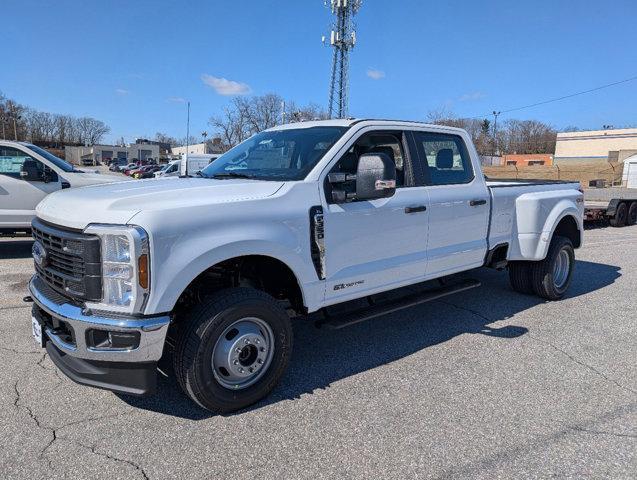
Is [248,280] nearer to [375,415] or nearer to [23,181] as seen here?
[375,415]

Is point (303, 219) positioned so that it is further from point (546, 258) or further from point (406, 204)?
point (546, 258)

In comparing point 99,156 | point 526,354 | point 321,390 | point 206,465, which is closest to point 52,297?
point 206,465

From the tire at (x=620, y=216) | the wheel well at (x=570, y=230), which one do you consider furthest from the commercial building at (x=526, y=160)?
the wheel well at (x=570, y=230)

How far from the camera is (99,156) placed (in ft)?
354

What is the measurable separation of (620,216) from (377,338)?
1302cm

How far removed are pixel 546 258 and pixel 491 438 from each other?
3587mm

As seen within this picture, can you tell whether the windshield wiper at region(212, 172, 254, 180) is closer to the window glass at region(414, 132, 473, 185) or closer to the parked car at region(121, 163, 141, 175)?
the window glass at region(414, 132, 473, 185)

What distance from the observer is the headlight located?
277cm

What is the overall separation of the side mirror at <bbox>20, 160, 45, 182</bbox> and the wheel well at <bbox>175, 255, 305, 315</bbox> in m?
6.31

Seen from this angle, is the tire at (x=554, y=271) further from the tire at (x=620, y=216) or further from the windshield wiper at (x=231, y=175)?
the tire at (x=620, y=216)

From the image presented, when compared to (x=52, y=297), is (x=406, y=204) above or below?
above

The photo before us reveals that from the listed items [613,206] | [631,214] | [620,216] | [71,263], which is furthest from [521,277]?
[631,214]

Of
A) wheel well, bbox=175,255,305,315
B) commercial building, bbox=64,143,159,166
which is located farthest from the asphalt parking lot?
commercial building, bbox=64,143,159,166

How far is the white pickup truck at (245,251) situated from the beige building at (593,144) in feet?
253
